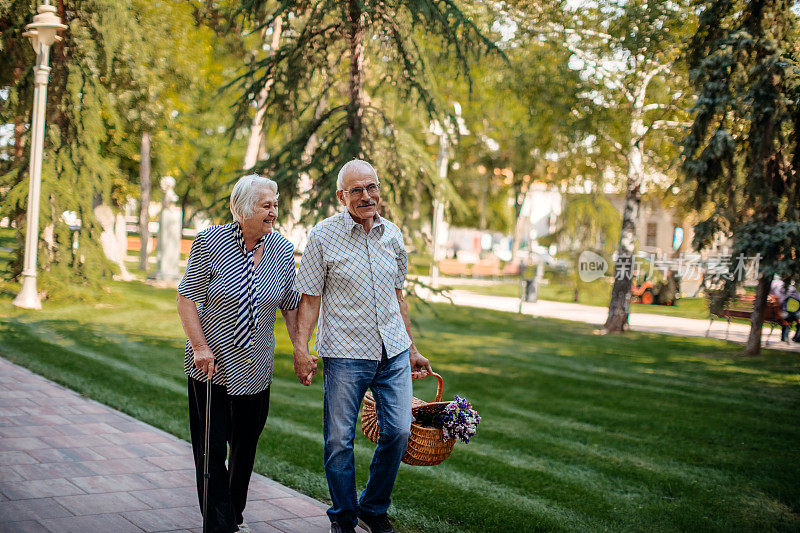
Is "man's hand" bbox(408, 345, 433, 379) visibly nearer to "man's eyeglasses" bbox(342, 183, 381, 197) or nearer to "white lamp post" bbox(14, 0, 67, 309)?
"man's eyeglasses" bbox(342, 183, 381, 197)

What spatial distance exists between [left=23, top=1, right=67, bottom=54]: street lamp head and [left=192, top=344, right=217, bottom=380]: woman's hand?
33.1 feet

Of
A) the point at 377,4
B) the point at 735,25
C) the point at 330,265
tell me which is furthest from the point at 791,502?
the point at 735,25

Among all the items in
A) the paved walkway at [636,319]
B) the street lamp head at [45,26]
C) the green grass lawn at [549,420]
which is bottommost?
the green grass lawn at [549,420]

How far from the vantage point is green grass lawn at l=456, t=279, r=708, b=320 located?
1580 cm

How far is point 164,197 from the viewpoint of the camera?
2612 centimetres

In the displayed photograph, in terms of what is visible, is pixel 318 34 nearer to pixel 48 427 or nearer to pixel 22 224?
pixel 48 427

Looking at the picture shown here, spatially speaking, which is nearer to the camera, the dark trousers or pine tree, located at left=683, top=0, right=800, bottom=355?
the dark trousers

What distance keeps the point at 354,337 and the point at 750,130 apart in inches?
370

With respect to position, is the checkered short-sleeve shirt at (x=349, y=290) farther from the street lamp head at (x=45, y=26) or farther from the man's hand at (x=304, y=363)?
the street lamp head at (x=45, y=26)

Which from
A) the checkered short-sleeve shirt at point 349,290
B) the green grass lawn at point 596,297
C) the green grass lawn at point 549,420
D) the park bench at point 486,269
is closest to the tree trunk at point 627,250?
the green grass lawn at point 596,297

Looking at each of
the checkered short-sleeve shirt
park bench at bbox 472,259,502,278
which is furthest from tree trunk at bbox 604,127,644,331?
park bench at bbox 472,259,502,278

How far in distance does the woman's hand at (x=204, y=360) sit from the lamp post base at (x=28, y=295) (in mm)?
10982

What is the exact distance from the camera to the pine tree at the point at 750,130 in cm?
1091

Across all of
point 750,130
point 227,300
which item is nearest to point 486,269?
point 750,130
